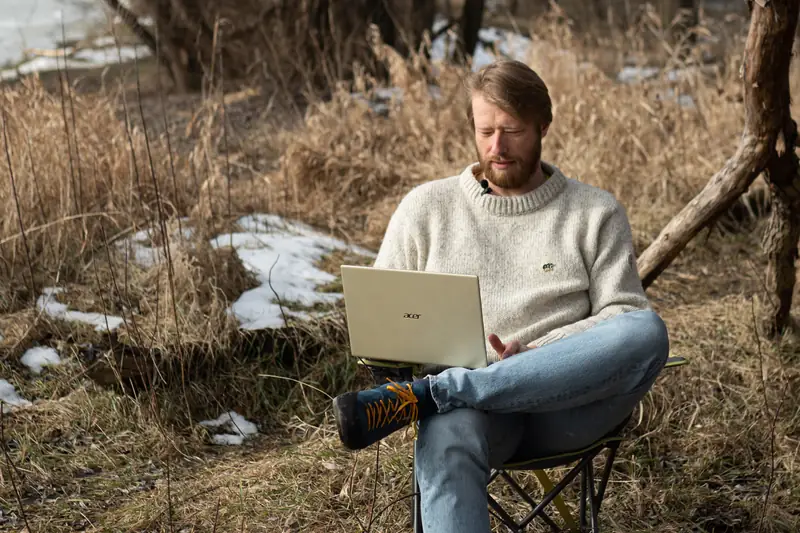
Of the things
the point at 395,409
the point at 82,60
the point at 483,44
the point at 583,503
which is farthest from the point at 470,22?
the point at 395,409

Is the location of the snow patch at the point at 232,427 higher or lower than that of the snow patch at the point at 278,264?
lower

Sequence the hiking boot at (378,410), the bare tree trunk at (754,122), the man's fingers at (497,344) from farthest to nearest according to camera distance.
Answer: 1. the bare tree trunk at (754,122)
2. the man's fingers at (497,344)
3. the hiking boot at (378,410)

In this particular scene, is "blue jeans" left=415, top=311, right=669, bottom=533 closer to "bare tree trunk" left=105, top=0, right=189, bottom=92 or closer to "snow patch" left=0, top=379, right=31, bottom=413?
"snow patch" left=0, top=379, right=31, bottom=413

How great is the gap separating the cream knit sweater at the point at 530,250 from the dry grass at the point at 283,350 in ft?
2.17

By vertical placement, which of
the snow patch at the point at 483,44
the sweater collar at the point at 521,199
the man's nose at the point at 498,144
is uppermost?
the man's nose at the point at 498,144

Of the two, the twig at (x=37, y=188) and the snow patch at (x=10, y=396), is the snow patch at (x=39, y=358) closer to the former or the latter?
the snow patch at (x=10, y=396)

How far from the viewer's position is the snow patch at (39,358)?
3967 millimetres

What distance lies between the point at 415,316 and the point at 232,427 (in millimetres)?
1704

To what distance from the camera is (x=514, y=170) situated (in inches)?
111

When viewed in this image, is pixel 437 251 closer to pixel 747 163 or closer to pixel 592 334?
pixel 592 334

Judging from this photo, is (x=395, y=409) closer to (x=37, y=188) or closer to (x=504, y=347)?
(x=504, y=347)

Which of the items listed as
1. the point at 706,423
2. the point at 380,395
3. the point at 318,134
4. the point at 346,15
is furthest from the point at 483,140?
the point at 346,15

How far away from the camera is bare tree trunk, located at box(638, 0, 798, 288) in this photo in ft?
11.1

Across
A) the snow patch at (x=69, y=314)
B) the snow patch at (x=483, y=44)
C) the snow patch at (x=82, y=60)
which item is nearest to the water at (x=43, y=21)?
the snow patch at (x=82, y=60)
